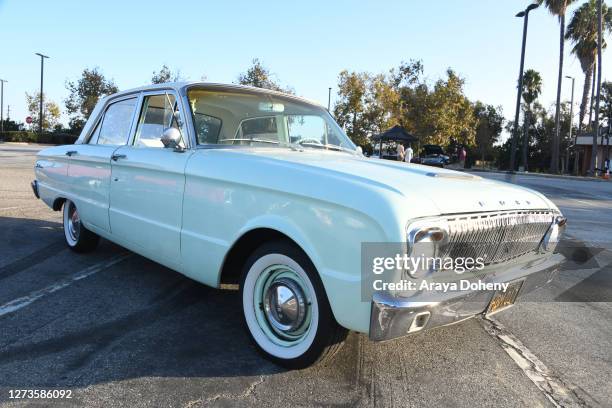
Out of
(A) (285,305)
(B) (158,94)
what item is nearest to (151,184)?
(B) (158,94)

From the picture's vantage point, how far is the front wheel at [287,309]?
2559mm

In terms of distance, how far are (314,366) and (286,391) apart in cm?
28

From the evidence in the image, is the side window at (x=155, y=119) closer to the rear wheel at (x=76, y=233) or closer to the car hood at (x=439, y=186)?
the car hood at (x=439, y=186)

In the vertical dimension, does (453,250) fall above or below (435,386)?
above

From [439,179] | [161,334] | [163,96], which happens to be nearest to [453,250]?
[439,179]

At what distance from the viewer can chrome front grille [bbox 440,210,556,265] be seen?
245cm

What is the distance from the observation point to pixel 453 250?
2.46 m

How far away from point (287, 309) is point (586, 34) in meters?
42.3

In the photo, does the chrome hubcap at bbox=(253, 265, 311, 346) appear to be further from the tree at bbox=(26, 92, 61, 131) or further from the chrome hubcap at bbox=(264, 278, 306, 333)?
the tree at bbox=(26, 92, 61, 131)

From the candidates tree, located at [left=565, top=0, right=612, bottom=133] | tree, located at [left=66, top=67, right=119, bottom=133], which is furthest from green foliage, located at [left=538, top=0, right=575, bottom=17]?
tree, located at [left=66, top=67, right=119, bottom=133]

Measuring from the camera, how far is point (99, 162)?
4.33 metres

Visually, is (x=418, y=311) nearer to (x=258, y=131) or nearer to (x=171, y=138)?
(x=171, y=138)

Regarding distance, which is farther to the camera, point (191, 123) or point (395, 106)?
point (395, 106)

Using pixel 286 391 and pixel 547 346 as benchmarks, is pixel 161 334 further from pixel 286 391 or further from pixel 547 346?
pixel 547 346
